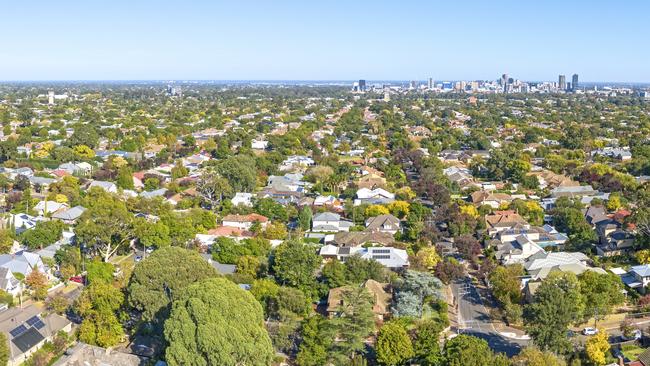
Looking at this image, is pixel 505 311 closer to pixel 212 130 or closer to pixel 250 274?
pixel 250 274

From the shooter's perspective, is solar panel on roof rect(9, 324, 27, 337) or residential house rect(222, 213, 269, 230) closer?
solar panel on roof rect(9, 324, 27, 337)

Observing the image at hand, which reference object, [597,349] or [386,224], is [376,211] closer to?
[386,224]

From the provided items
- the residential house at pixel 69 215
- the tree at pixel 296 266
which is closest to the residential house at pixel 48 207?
the residential house at pixel 69 215

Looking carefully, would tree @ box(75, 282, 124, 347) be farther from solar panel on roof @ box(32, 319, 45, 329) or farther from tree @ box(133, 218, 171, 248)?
tree @ box(133, 218, 171, 248)

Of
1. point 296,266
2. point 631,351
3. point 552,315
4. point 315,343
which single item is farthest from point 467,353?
point 296,266

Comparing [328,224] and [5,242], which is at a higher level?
[5,242]

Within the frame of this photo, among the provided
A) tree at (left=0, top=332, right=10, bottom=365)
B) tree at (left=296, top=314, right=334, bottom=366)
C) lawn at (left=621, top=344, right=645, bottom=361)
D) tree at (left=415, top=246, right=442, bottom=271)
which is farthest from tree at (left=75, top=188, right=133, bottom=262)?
lawn at (left=621, top=344, right=645, bottom=361)
